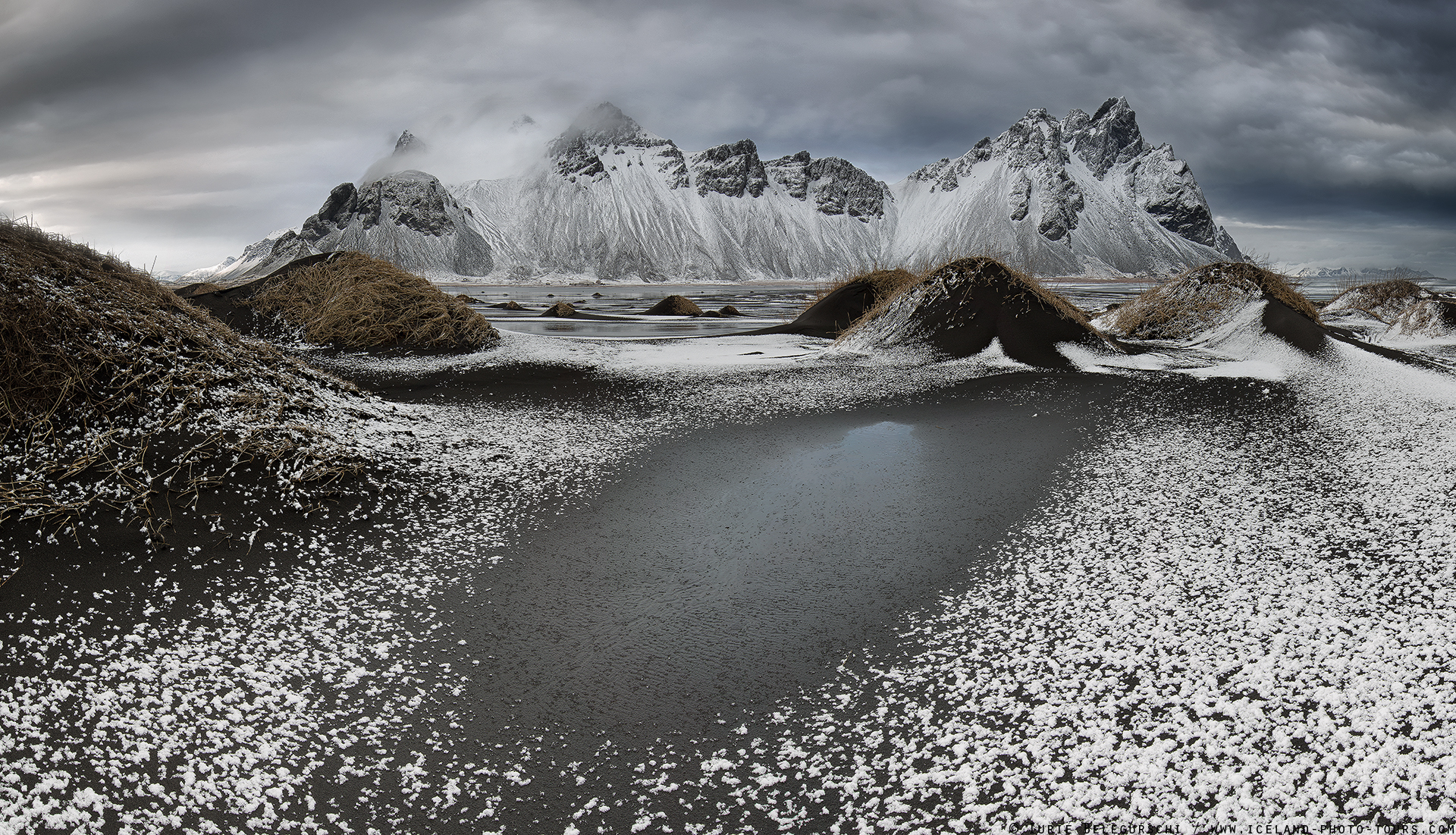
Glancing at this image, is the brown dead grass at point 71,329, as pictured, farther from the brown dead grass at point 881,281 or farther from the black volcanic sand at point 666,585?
the brown dead grass at point 881,281

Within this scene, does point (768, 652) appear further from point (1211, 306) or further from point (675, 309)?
point (675, 309)

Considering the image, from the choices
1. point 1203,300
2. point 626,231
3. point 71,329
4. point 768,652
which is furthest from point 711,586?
point 626,231

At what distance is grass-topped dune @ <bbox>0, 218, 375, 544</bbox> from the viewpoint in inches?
143

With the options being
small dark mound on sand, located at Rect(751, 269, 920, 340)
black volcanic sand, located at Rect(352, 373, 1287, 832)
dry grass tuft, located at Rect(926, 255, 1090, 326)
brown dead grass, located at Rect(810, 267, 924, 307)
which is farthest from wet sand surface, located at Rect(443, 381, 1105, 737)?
brown dead grass, located at Rect(810, 267, 924, 307)

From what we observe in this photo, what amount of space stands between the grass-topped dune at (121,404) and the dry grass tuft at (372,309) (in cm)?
551

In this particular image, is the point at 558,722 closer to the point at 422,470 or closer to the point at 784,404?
the point at 422,470

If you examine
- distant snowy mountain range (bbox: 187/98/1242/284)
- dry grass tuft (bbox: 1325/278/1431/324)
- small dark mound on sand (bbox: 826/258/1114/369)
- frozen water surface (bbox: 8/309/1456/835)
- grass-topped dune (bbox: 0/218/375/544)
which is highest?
distant snowy mountain range (bbox: 187/98/1242/284)

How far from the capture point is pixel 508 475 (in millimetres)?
4785

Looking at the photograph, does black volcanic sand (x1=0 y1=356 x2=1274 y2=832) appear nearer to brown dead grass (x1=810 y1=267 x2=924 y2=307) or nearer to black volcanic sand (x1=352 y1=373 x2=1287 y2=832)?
black volcanic sand (x1=352 y1=373 x2=1287 y2=832)

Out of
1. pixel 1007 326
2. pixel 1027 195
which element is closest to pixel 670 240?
pixel 1027 195

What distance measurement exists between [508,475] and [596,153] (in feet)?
665

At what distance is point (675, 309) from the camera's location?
81.0 feet

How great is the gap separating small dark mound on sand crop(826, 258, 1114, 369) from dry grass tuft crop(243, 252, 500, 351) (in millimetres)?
6091

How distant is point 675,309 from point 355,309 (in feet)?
45.5
